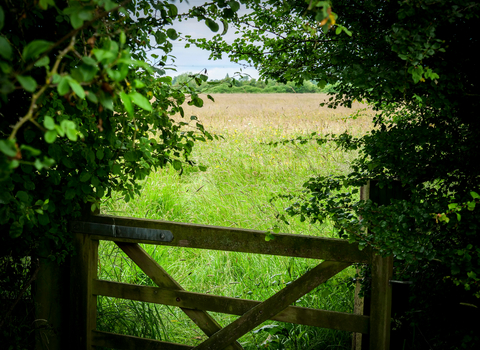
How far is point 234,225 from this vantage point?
15.4 ft

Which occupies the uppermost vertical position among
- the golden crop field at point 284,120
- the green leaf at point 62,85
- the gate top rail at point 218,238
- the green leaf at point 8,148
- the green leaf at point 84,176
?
the golden crop field at point 284,120

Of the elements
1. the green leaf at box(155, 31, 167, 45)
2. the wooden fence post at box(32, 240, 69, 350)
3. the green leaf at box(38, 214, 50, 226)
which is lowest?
the wooden fence post at box(32, 240, 69, 350)

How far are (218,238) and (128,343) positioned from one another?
89cm

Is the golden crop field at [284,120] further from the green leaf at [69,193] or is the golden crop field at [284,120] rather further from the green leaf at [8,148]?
the green leaf at [8,148]

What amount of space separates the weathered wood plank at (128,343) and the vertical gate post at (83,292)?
66mm

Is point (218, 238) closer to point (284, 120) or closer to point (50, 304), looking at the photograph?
point (50, 304)

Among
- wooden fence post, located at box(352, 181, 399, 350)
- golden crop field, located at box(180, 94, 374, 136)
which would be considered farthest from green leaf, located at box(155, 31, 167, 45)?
golden crop field, located at box(180, 94, 374, 136)

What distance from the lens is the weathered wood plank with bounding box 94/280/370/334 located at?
87.3 inches

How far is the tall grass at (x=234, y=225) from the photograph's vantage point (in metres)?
3.16

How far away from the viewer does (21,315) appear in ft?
8.32

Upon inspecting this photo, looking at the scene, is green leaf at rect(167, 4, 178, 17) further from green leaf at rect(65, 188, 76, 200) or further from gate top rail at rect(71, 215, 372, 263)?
gate top rail at rect(71, 215, 372, 263)

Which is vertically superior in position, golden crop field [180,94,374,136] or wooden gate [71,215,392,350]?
golden crop field [180,94,374,136]

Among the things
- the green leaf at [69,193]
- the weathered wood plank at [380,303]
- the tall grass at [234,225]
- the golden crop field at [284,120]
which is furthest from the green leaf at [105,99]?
the golden crop field at [284,120]

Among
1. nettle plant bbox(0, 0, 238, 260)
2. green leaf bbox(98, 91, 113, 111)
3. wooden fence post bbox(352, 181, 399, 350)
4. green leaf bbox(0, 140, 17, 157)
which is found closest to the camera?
green leaf bbox(0, 140, 17, 157)
